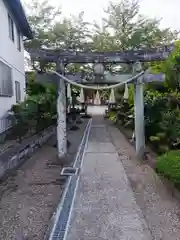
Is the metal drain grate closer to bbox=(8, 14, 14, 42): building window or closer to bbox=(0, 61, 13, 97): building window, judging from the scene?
bbox=(0, 61, 13, 97): building window

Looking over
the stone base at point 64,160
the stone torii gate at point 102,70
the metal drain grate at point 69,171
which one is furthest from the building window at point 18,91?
the metal drain grate at point 69,171

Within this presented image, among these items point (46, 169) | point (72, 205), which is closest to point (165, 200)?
point (72, 205)

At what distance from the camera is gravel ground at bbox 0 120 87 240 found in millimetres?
4359

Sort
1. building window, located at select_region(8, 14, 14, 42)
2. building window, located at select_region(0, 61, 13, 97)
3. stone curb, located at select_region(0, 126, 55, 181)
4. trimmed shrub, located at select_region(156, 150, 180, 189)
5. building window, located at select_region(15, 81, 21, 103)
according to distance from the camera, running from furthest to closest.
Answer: building window, located at select_region(15, 81, 21, 103) → building window, located at select_region(8, 14, 14, 42) → building window, located at select_region(0, 61, 13, 97) → stone curb, located at select_region(0, 126, 55, 181) → trimmed shrub, located at select_region(156, 150, 180, 189)

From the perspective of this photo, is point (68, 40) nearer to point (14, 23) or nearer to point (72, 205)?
point (14, 23)

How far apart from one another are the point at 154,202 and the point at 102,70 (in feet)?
14.7

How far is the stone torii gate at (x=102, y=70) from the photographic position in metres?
8.57

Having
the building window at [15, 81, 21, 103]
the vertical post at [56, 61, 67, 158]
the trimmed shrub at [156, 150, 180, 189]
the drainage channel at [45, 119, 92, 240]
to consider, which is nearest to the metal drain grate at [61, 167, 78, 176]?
the drainage channel at [45, 119, 92, 240]

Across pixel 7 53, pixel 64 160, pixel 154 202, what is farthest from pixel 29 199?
pixel 7 53

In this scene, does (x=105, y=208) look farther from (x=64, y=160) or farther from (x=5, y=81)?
(x=5, y=81)

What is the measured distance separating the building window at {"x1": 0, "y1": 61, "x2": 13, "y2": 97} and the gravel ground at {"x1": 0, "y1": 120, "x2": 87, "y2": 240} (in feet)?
11.6

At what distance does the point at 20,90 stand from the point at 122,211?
38.2 feet

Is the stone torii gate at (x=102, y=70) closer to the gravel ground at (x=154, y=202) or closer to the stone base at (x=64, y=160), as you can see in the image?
the stone base at (x=64, y=160)

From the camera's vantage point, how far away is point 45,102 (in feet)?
42.2
